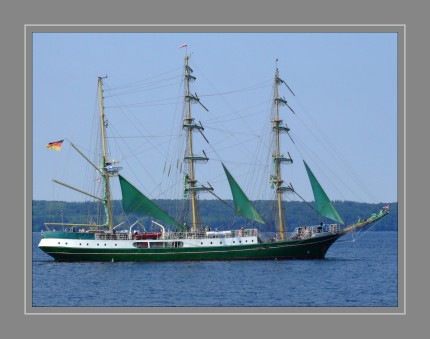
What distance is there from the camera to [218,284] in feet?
122

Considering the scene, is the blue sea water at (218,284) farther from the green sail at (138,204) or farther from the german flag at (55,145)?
the german flag at (55,145)

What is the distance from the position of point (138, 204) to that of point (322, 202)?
903cm

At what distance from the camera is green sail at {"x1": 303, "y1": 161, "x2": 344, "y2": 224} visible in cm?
4688

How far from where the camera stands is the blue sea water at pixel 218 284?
1282 inches

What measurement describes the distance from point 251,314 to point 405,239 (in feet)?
14.8

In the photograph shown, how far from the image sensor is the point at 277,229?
48906 millimetres

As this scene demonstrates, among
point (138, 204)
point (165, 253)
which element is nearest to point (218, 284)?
point (165, 253)

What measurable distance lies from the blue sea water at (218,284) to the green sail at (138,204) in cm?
249

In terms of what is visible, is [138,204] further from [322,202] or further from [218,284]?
[218,284]

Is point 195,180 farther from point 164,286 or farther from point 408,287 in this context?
point 408,287

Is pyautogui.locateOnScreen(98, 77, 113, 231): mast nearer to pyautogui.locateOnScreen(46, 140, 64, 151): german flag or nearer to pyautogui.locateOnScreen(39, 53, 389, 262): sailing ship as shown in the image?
pyautogui.locateOnScreen(39, 53, 389, 262): sailing ship

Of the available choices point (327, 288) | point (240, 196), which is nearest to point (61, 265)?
point (240, 196)

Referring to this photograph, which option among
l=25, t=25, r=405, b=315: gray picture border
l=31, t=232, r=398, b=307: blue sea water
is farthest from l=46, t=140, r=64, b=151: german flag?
l=25, t=25, r=405, b=315: gray picture border
